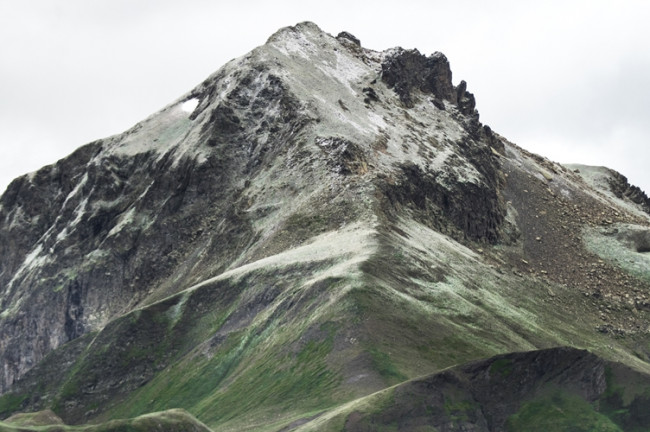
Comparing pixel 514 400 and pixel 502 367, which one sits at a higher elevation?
pixel 502 367

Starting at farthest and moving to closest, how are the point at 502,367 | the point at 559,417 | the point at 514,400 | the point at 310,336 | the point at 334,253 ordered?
the point at 334,253
the point at 310,336
the point at 502,367
the point at 514,400
the point at 559,417

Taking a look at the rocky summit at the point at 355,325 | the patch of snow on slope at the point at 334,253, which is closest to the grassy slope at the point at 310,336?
the rocky summit at the point at 355,325

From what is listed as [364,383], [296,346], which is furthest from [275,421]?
[296,346]

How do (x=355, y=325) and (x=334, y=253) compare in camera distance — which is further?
(x=334, y=253)

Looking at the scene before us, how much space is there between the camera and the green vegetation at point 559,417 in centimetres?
9456

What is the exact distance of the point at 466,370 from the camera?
3863 inches

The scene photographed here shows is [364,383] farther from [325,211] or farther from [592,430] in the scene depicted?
[325,211]

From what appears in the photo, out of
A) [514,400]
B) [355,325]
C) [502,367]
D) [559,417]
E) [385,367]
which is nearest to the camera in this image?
[559,417]

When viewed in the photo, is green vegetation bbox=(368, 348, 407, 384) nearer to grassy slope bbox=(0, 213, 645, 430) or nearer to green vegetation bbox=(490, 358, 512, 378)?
A: grassy slope bbox=(0, 213, 645, 430)

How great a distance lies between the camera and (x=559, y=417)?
95.5 m

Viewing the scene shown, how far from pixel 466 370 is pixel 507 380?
4.13 meters

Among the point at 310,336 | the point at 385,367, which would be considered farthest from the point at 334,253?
the point at 385,367

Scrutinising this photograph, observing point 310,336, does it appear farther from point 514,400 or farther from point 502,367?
point 514,400

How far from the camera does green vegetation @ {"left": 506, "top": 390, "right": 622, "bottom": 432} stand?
94.6 metres
